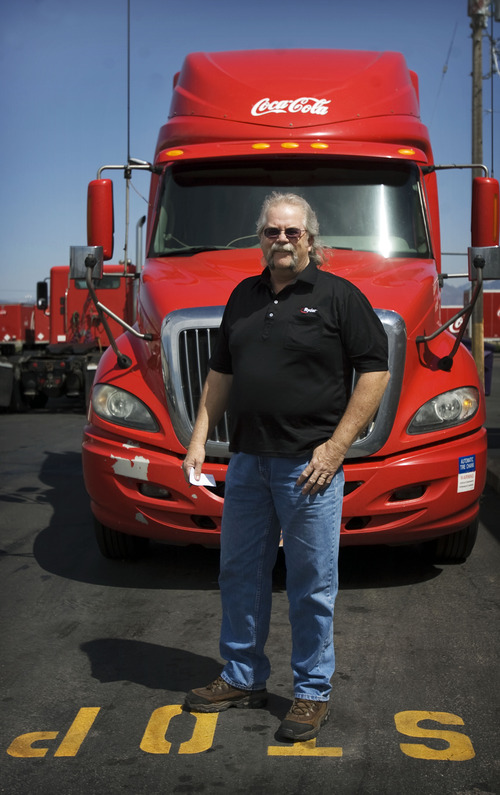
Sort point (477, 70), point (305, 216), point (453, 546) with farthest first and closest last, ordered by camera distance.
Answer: point (477, 70), point (453, 546), point (305, 216)

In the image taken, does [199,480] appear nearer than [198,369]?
Yes

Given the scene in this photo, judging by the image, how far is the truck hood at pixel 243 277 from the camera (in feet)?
20.2

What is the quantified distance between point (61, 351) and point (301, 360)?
1589cm

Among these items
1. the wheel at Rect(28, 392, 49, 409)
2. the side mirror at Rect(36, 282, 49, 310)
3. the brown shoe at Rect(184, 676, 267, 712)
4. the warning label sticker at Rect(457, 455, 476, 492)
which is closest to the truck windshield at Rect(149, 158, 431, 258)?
the warning label sticker at Rect(457, 455, 476, 492)

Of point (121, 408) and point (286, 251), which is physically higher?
point (286, 251)

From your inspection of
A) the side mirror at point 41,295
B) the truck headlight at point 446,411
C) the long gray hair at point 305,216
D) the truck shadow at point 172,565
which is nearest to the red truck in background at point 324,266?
the truck headlight at point 446,411

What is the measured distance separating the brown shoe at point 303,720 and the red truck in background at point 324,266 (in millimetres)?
1845

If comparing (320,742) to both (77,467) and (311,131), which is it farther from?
(77,467)

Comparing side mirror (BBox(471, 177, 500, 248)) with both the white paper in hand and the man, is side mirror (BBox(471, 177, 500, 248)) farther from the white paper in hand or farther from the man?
the white paper in hand

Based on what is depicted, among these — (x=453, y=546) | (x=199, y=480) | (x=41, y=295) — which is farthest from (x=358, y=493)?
(x=41, y=295)

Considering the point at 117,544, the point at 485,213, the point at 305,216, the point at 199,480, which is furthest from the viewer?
the point at 485,213

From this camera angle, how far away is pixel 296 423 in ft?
13.1

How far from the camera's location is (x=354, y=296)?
403cm

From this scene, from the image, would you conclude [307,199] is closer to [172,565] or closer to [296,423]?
[172,565]
